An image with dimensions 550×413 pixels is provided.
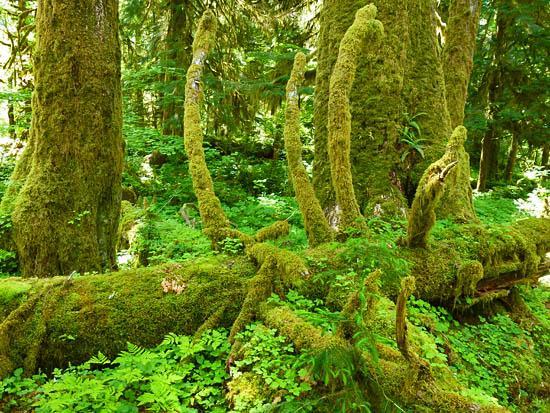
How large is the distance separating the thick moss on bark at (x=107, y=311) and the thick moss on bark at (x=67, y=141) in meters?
1.19

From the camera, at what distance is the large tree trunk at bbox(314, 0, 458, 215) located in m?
5.34

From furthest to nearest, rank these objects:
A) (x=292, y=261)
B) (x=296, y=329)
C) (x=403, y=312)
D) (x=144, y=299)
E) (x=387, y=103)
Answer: (x=387, y=103) → (x=292, y=261) → (x=144, y=299) → (x=296, y=329) → (x=403, y=312)

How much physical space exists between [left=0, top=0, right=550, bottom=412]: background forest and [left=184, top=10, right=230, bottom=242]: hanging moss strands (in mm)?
26

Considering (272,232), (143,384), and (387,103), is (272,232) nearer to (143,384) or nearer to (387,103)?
(143,384)

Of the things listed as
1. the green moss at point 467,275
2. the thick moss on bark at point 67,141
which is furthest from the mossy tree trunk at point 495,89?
the thick moss on bark at point 67,141

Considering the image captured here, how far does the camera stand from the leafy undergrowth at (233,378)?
2.25 meters

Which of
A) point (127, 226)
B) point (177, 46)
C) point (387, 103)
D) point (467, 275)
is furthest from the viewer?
point (177, 46)

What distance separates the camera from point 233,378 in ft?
8.25

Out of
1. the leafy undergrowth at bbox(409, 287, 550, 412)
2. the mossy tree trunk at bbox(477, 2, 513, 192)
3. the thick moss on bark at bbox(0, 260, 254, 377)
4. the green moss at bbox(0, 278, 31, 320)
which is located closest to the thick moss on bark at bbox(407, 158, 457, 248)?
the leafy undergrowth at bbox(409, 287, 550, 412)

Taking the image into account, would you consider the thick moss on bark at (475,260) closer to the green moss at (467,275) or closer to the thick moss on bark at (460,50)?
the green moss at (467,275)

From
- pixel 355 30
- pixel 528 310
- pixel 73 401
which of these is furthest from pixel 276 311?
pixel 528 310

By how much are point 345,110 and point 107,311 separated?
118 inches

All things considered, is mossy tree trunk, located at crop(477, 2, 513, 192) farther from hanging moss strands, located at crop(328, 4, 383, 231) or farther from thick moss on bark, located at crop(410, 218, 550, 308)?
hanging moss strands, located at crop(328, 4, 383, 231)

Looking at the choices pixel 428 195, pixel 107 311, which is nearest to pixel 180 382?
pixel 107 311
